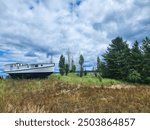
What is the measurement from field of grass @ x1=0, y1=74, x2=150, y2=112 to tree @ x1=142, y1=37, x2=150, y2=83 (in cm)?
42

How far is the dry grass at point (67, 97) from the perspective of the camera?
10.9 metres

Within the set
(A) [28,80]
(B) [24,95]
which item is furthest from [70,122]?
(A) [28,80]

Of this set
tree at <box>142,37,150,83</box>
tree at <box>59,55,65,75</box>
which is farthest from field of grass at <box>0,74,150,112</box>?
tree at <box>59,55,65,75</box>

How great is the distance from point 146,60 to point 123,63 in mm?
1083

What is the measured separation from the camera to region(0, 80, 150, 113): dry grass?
10.9m

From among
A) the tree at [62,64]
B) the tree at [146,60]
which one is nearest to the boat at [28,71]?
the tree at [62,64]

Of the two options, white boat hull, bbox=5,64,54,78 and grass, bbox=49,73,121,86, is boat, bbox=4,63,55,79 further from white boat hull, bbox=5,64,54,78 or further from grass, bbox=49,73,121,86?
grass, bbox=49,73,121,86

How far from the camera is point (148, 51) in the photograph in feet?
44.2

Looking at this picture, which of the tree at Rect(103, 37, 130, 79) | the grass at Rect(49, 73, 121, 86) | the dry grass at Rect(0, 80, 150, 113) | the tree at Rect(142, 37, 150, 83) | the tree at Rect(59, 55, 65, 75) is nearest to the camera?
the dry grass at Rect(0, 80, 150, 113)

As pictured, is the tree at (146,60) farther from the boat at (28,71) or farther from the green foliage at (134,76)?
the boat at (28,71)

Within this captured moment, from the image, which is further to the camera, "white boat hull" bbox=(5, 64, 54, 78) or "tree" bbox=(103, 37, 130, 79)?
"white boat hull" bbox=(5, 64, 54, 78)

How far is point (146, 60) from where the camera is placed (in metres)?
13.5

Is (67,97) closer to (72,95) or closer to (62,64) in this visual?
(72,95)

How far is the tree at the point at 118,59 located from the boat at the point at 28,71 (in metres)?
2.02
